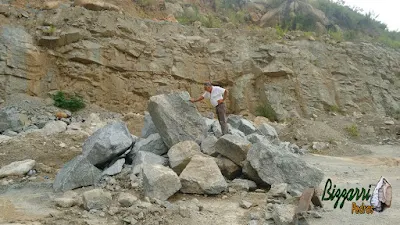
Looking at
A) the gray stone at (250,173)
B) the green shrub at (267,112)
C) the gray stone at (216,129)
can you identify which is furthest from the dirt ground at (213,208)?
the green shrub at (267,112)

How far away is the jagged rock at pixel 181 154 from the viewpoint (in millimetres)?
4734

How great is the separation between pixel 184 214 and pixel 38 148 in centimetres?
393

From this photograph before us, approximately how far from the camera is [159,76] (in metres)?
13.1

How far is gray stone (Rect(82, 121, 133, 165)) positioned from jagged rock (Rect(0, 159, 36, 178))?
89cm

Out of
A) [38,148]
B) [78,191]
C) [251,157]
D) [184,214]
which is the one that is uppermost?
[251,157]

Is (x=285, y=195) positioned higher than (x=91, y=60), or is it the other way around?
(x=285, y=195)

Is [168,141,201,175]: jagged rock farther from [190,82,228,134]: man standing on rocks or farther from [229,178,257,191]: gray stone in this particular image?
[190,82,228,134]: man standing on rocks

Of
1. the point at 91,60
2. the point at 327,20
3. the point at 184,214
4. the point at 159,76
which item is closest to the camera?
the point at 184,214

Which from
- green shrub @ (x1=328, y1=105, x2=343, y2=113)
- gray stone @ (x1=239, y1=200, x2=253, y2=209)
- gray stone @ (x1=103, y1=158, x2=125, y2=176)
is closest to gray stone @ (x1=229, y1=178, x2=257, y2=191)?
gray stone @ (x1=239, y1=200, x2=253, y2=209)

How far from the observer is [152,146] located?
18.4ft

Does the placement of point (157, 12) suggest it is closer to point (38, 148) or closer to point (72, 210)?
point (38, 148)

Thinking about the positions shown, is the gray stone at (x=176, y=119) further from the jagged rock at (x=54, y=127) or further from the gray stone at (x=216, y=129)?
the jagged rock at (x=54, y=127)

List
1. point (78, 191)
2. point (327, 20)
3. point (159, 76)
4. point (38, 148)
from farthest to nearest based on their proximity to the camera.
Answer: point (327, 20), point (159, 76), point (38, 148), point (78, 191)

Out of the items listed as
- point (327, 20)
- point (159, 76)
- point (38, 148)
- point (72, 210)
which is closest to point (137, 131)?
point (38, 148)
